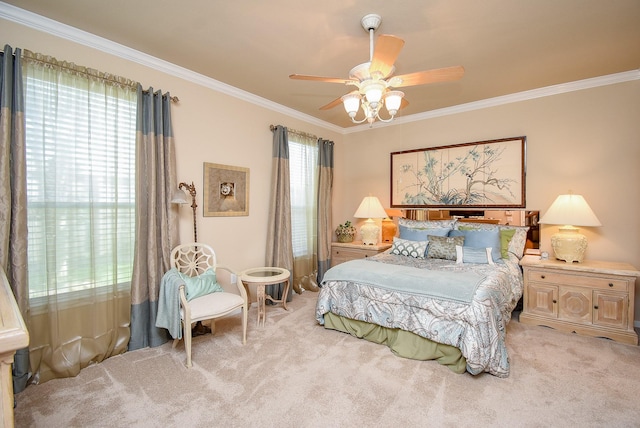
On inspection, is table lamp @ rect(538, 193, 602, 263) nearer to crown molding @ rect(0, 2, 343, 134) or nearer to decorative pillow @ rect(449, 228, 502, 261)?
decorative pillow @ rect(449, 228, 502, 261)

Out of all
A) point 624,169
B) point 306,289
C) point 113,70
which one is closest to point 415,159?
point 624,169

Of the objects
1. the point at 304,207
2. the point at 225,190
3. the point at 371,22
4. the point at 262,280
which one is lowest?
the point at 262,280

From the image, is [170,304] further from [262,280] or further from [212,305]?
[262,280]

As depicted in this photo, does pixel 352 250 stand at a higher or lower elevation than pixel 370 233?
lower

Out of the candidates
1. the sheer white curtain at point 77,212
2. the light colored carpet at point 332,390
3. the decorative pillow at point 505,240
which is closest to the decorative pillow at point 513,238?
the decorative pillow at point 505,240

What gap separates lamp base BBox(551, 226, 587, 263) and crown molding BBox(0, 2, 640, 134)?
5.61 feet

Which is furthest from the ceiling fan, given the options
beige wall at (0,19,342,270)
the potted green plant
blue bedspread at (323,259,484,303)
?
the potted green plant

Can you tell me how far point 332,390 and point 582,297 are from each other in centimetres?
276

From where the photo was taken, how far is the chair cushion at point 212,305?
8.31 feet

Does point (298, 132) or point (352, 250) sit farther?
point (352, 250)

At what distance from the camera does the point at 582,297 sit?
3068mm

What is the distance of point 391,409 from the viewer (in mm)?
1957

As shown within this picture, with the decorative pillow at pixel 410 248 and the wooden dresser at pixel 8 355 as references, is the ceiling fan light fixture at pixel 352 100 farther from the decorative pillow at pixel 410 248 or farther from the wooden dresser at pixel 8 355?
the decorative pillow at pixel 410 248

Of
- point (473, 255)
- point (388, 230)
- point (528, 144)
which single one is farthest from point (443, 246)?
point (528, 144)
